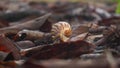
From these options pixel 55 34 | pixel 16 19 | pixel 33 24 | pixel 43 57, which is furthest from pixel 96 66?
pixel 16 19

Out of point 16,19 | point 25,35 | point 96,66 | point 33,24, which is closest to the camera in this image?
point 96,66

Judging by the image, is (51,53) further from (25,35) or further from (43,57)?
(25,35)

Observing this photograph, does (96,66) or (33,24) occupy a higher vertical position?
(33,24)

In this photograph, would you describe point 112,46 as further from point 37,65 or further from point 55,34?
point 37,65

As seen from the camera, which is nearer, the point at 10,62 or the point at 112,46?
the point at 10,62

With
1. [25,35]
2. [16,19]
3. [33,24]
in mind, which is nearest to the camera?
[25,35]

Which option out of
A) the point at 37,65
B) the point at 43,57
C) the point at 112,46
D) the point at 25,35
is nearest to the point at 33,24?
the point at 25,35

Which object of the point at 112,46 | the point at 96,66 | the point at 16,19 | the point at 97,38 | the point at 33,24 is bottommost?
the point at 96,66

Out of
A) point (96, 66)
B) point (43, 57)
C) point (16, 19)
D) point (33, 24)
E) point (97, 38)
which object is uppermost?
point (16, 19)

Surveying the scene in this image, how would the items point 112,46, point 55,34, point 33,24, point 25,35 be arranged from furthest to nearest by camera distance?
point 33,24 < point 25,35 < point 55,34 < point 112,46
